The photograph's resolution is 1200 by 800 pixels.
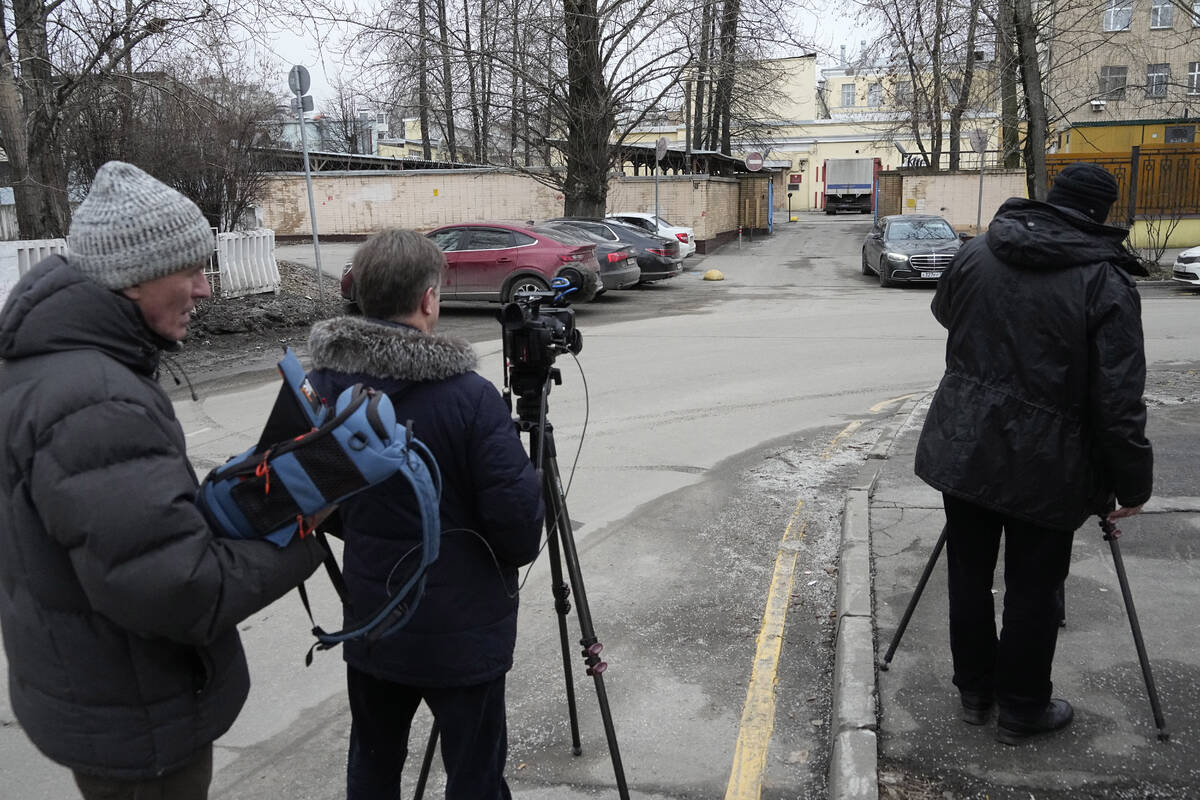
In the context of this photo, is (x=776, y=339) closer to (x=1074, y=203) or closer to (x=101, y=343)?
(x=1074, y=203)

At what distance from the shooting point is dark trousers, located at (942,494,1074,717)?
325 centimetres

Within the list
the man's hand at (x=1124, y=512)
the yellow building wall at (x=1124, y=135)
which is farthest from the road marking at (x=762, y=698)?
the yellow building wall at (x=1124, y=135)

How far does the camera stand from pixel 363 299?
8.16 ft

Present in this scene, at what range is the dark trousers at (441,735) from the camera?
8.04 feet

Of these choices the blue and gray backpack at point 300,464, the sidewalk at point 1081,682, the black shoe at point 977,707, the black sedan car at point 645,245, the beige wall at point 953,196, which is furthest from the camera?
the beige wall at point 953,196

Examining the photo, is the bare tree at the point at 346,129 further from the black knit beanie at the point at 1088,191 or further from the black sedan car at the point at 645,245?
the black knit beanie at the point at 1088,191

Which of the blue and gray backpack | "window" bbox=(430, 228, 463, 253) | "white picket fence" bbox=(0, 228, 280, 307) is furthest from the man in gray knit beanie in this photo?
"window" bbox=(430, 228, 463, 253)

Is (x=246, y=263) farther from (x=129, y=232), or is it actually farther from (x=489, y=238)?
(x=129, y=232)

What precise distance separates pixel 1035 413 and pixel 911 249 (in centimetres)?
1812

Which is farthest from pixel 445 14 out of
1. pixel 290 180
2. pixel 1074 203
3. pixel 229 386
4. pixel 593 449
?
pixel 1074 203

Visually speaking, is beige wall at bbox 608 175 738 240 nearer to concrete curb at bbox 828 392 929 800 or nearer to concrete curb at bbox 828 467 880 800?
concrete curb at bbox 828 392 929 800

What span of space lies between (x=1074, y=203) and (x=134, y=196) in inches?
108

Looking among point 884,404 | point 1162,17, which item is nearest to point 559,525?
point 884,404

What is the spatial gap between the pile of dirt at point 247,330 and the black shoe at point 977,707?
8681mm
